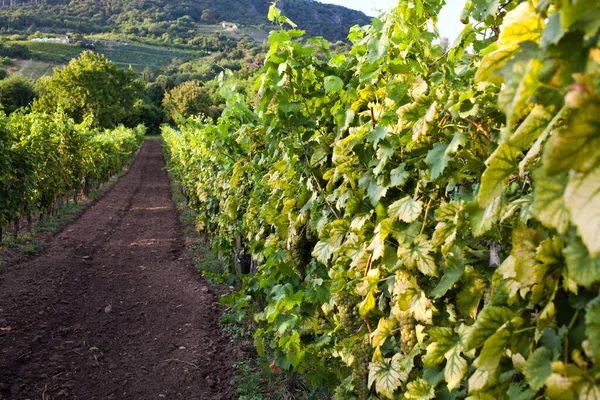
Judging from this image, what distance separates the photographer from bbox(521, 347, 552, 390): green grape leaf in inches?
39.7

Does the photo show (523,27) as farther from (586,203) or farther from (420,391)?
(420,391)

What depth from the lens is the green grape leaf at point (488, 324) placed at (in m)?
1.18

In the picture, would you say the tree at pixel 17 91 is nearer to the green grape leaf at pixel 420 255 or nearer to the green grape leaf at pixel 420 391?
the green grape leaf at pixel 420 255

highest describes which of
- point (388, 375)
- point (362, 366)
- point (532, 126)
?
point (532, 126)

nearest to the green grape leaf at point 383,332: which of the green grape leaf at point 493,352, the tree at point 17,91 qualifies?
the green grape leaf at point 493,352

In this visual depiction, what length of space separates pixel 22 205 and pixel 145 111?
5842cm

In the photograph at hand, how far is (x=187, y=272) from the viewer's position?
23.6 feet

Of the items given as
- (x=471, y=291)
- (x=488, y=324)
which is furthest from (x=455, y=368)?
(x=488, y=324)

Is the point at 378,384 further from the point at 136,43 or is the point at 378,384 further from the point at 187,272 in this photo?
the point at 136,43

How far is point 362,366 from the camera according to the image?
82.9 inches

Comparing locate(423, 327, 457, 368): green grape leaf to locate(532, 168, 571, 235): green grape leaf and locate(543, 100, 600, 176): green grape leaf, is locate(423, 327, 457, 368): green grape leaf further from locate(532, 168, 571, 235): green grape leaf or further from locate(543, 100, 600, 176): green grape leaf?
locate(543, 100, 600, 176): green grape leaf

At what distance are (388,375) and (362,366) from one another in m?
0.23

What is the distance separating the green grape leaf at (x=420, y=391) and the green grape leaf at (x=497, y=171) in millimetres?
847

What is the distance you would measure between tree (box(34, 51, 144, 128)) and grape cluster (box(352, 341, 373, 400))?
130 feet
